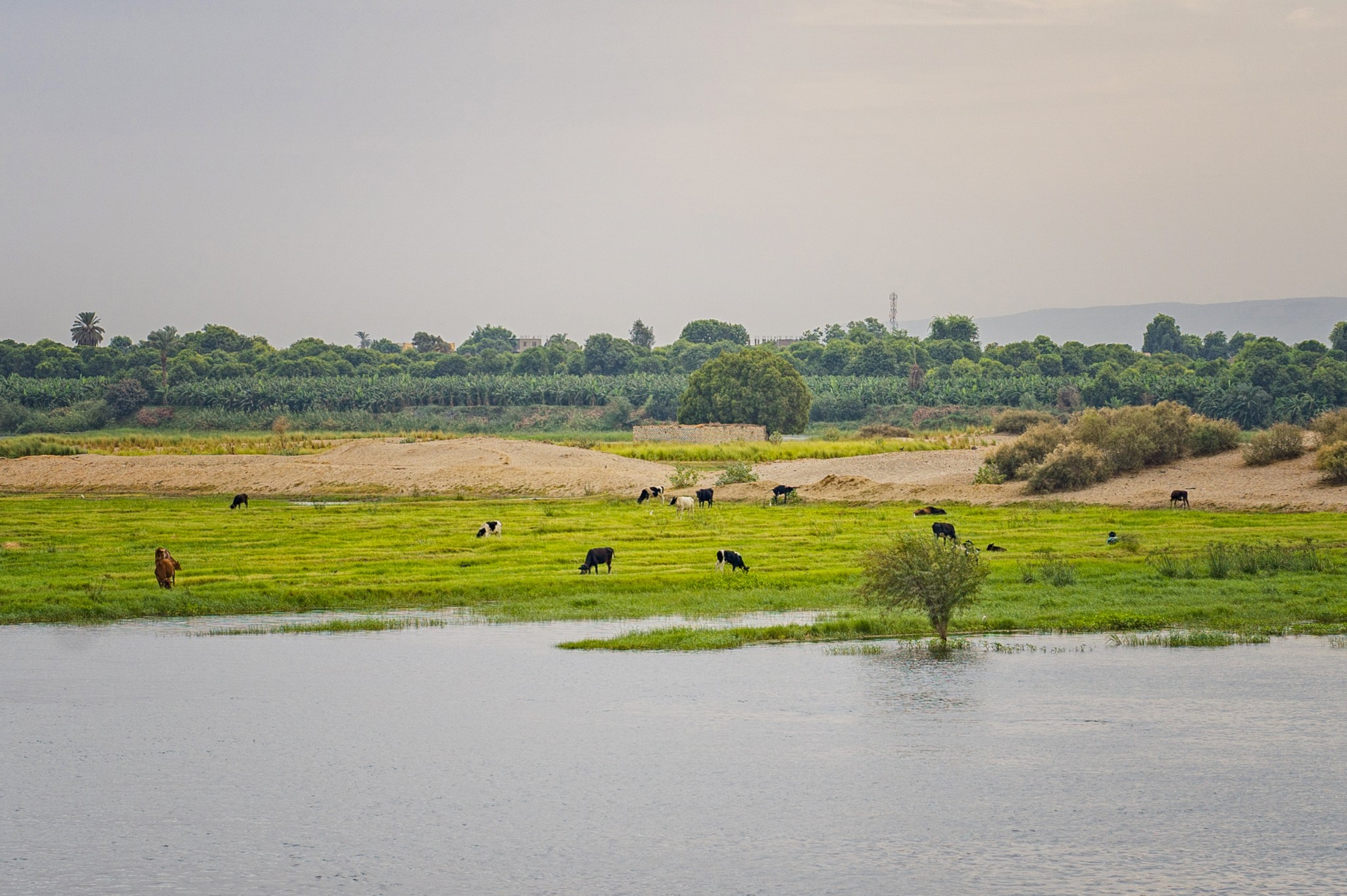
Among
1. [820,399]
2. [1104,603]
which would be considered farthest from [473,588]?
[820,399]

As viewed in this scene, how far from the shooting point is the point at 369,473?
74.5 m

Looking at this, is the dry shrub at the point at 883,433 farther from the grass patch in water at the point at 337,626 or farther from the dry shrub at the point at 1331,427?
the grass patch in water at the point at 337,626

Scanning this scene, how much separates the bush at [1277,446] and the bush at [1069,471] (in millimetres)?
6110

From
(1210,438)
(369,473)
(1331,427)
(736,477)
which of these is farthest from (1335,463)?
(369,473)

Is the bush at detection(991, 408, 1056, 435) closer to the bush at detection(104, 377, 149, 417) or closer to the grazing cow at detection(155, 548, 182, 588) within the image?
the grazing cow at detection(155, 548, 182, 588)

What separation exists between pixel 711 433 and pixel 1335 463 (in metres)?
64.0

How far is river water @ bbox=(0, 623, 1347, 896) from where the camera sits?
1305 centimetres

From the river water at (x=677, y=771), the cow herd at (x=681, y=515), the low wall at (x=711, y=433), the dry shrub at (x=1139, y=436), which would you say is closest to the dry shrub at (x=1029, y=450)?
the dry shrub at (x=1139, y=436)

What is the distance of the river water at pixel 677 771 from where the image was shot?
1305 cm

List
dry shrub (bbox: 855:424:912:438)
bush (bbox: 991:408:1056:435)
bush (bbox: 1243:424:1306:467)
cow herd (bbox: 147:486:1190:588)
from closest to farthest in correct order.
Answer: cow herd (bbox: 147:486:1190:588) → bush (bbox: 1243:424:1306:467) → bush (bbox: 991:408:1056:435) → dry shrub (bbox: 855:424:912:438)

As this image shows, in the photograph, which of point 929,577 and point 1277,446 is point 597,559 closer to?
point 929,577

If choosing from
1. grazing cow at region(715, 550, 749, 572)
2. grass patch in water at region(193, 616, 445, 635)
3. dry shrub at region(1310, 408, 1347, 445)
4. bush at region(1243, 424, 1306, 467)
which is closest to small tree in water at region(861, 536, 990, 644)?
grazing cow at region(715, 550, 749, 572)

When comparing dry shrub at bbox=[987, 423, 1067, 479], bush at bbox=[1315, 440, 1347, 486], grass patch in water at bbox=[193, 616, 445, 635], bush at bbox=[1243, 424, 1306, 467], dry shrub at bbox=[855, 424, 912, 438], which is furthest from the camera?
dry shrub at bbox=[855, 424, 912, 438]

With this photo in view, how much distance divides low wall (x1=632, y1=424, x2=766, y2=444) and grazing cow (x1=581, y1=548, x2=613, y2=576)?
7432cm
